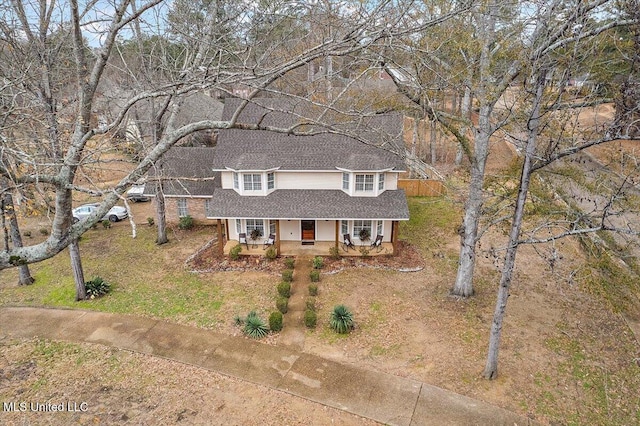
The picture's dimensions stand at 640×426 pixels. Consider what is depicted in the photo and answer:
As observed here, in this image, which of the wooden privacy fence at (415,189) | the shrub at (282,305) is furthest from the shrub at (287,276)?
the wooden privacy fence at (415,189)

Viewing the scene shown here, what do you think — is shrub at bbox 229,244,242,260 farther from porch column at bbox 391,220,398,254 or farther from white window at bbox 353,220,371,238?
porch column at bbox 391,220,398,254

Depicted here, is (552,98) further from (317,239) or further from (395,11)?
(317,239)

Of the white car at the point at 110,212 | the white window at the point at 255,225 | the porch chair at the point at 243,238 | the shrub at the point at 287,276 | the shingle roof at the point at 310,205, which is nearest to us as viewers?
the shrub at the point at 287,276

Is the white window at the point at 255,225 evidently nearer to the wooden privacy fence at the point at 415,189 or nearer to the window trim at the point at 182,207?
the window trim at the point at 182,207

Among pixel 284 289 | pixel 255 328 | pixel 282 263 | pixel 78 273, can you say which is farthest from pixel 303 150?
pixel 78 273

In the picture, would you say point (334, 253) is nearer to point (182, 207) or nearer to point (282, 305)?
point (282, 305)

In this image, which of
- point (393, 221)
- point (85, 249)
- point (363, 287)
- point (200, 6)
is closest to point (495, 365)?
point (363, 287)
